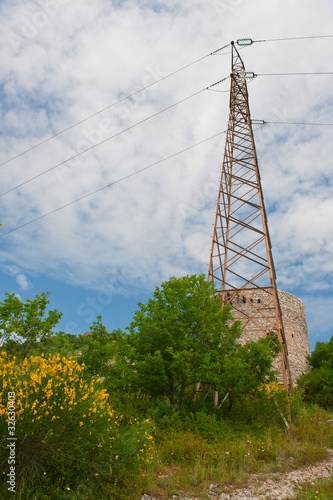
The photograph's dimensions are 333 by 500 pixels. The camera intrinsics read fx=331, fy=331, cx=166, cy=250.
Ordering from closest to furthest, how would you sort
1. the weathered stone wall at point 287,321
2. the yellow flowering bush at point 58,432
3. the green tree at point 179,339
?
1. the yellow flowering bush at point 58,432
2. the green tree at point 179,339
3. the weathered stone wall at point 287,321

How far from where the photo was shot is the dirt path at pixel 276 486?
624 cm

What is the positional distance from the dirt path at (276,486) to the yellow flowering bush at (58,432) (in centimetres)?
112

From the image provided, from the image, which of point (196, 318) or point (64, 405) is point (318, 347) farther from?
point (64, 405)

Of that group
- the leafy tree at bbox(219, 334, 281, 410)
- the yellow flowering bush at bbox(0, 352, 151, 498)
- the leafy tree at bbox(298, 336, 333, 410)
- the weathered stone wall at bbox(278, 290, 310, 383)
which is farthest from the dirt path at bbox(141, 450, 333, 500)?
the weathered stone wall at bbox(278, 290, 310, 383)

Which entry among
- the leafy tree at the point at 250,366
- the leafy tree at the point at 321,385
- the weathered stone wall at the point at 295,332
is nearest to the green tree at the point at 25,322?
the leafy tree at the point at 250,366

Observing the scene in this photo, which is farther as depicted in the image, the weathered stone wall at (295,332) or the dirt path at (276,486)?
the weathered stone wall at (295,332)

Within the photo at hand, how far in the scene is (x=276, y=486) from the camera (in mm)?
6668

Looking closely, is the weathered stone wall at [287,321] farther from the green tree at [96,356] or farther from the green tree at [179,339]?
the green tree at [96,356]

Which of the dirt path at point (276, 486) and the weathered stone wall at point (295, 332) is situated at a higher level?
the weathered stone wall at point (295, 332)

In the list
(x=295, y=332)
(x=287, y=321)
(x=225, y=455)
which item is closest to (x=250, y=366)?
(x=225, y=455)

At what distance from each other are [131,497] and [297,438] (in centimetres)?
635

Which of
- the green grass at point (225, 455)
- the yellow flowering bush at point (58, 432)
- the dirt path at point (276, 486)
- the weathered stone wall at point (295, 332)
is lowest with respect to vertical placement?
the dirt path at point (276, 486)

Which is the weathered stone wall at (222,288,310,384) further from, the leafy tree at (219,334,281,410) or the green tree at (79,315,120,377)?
the green tree at (79,315,120,377)

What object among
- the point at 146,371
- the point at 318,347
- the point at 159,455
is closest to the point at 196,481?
the point at 159,455
